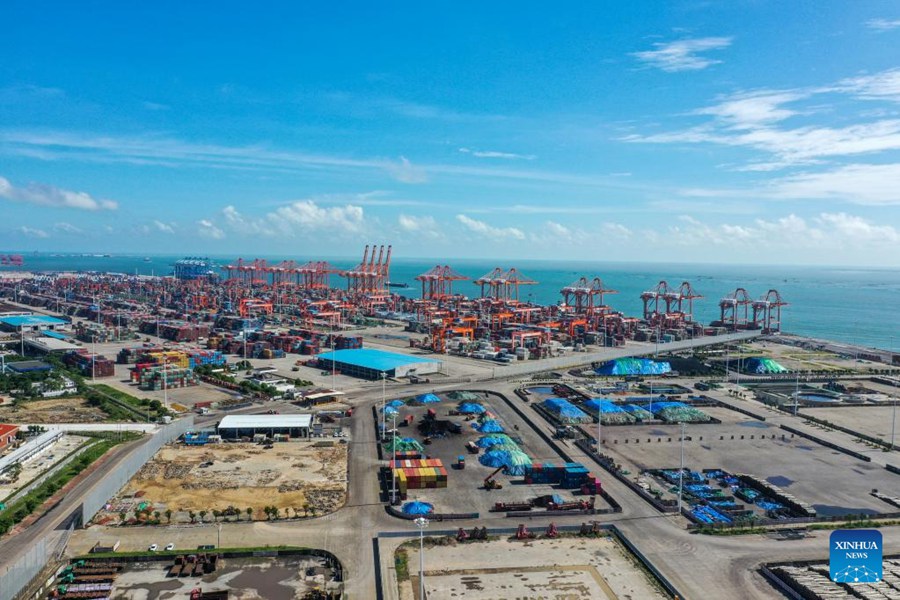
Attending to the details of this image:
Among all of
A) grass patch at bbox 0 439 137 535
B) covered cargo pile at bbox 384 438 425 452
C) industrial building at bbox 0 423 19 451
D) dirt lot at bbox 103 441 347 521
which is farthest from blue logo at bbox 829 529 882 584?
industrial building at bbox 0 423 19 451

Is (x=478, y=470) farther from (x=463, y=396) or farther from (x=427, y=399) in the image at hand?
(x=463, y=396)

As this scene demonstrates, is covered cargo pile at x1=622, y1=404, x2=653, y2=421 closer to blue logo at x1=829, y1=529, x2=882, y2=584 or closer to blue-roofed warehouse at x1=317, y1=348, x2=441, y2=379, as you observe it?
blue-roofed warehouse at x1=317, y1=348, x2=441, y2=379

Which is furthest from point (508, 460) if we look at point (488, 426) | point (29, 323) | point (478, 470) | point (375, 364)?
point (29, 323)

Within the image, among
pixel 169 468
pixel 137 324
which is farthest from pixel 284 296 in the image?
pixel 169 468

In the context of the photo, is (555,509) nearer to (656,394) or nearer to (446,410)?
(446,410)

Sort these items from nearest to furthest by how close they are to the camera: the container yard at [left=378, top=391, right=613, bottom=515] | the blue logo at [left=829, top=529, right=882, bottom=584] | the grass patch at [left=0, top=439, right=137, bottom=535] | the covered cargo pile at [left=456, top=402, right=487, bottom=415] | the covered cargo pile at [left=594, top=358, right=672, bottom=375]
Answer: the blue logo at [left=829, top=529, right=882, bottom=584] → the grass patch at [left=0, top=439, right=137, bottom=535] → the container yard at [left=378, top=391, right=613, bottom=515] → the covered cargo pile at [left=456, top=402, right=487, bottom=415] → the covered cargo pile at [left=594, top=358, right=672, bottom=375]
